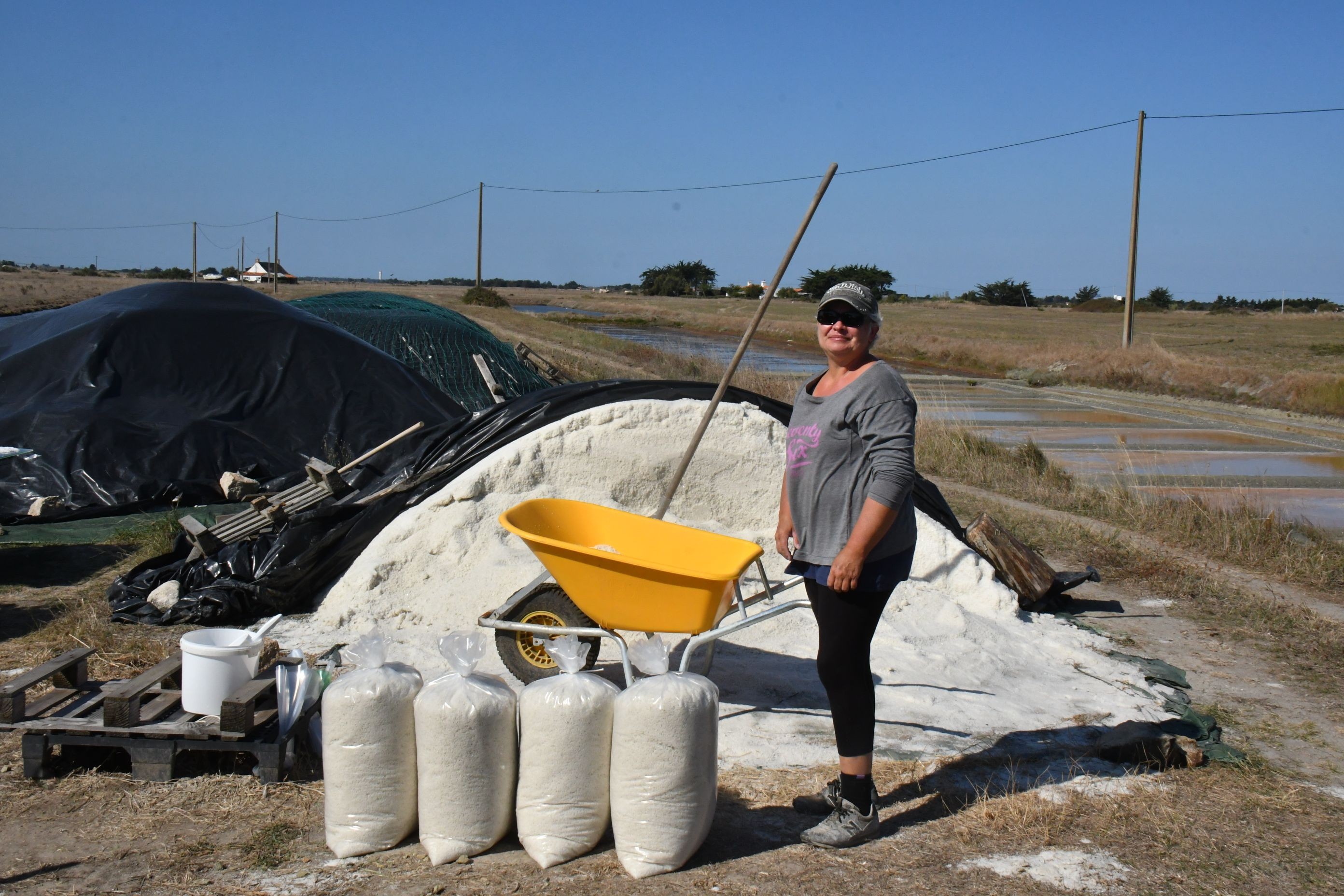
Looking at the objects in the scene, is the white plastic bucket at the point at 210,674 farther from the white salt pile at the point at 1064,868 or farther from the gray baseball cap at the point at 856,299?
the white salt pile at the point at 1064,868

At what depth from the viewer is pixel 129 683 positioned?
3822 millimetres

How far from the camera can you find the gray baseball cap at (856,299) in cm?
314

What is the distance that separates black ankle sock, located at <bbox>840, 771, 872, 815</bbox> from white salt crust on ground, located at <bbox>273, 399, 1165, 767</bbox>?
2.24ft

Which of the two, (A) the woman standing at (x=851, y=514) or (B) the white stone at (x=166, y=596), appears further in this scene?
(B) the white stone at (x=166, y=596)

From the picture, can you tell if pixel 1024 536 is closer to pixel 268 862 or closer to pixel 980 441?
pixel 980 441

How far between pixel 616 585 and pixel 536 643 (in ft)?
2.82

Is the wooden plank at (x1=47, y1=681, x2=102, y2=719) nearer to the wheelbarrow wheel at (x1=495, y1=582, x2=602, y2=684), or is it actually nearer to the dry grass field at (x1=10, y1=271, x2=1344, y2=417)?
the wheelbarrow wheel at (x1=495, y1=582, x2=602, y2=684)

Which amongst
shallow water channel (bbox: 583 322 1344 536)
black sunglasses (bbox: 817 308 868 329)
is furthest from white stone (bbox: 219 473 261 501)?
shallow water channel (bbox: 583 322 1344 536)

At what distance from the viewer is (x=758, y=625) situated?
5375mm

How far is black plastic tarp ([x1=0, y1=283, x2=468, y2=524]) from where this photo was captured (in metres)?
8.35

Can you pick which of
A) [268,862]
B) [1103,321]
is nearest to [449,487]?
[268,862]

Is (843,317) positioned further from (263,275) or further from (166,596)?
(263,275)

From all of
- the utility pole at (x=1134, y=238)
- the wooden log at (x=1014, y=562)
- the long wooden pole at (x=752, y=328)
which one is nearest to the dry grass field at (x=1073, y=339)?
the utility pole at (x=1134, y=238)

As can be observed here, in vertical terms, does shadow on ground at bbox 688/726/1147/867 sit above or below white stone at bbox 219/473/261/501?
below
